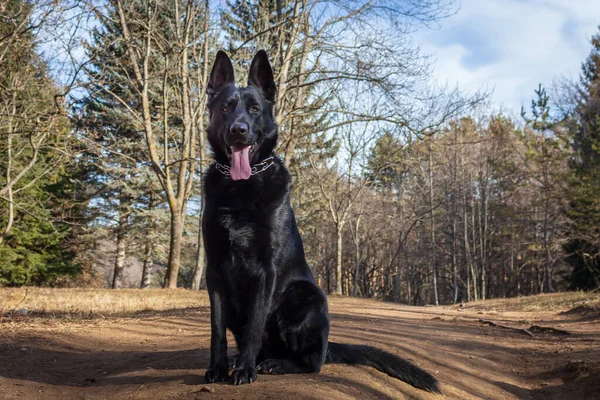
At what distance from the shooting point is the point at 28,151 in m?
23.6

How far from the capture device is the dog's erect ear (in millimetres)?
4230

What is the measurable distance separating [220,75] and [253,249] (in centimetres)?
151

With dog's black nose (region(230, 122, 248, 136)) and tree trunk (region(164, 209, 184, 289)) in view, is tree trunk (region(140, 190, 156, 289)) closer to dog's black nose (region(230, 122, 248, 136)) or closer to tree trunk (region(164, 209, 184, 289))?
tree trunk (region(164, 209, 184, 289))

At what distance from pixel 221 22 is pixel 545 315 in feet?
45.5

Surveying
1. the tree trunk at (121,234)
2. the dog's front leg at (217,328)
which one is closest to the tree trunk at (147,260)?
the tree trunk at (121,234)

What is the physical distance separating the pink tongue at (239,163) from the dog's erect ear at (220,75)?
0.64 metres

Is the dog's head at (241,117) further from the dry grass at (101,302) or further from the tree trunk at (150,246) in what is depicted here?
the tree trunk at (150,246)

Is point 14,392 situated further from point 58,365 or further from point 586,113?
point 586,113

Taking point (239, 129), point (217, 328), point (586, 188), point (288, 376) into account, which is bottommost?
point (288, 376)

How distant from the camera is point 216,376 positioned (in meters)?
3.71

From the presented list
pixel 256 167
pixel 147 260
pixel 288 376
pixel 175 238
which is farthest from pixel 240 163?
pixel 147 260

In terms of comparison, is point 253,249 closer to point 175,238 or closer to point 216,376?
A: point 216,376

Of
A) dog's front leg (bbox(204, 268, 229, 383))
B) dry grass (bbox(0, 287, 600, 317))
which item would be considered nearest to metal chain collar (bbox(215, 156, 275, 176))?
dog's front leg (bbox(204, 268, 229, 383))

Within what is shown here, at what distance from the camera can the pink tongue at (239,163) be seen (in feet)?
12.7
